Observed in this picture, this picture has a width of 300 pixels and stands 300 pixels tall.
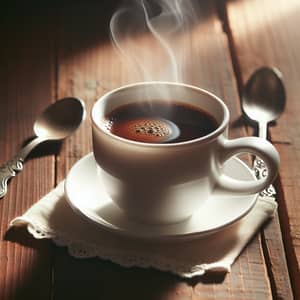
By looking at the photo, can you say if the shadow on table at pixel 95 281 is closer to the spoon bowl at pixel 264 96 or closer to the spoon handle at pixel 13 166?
the spoon handle at pixel 13 166

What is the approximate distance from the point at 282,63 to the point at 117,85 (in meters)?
0.30

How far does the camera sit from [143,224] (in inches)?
27.6

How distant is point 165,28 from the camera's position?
3.84 feet

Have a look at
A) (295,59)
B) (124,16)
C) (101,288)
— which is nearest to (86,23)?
(124,16)

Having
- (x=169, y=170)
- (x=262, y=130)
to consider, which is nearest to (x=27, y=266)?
(x=169, y=170)

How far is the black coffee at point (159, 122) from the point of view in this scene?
0.71 metres

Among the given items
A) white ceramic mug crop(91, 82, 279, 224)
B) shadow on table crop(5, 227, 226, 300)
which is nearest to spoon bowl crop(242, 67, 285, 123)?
white ceramic mug crop(91, 82, 279, 224)

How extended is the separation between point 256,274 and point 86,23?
764mm

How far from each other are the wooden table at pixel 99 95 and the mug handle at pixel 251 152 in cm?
7

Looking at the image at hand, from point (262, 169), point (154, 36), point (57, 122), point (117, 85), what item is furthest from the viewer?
point (154, 36)

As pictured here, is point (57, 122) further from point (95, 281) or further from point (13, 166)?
point (95, 281)

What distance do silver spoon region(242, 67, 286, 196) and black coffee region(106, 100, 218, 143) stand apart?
0.65 ft

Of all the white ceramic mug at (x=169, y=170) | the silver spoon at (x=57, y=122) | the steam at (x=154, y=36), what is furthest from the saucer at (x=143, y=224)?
the steam at (x=154, y=36)

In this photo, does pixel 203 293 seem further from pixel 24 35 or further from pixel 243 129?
pixel 24 35
